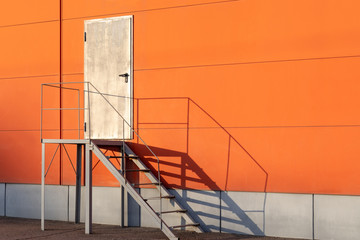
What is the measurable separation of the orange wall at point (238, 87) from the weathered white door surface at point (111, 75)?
0.18m

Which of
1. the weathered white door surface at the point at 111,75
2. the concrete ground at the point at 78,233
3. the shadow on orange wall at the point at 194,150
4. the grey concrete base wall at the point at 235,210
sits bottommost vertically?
the concrete ground at the point at 78,233

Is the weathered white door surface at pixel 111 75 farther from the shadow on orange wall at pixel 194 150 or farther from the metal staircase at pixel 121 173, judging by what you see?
the shadow on orange wall at pixel 194 150

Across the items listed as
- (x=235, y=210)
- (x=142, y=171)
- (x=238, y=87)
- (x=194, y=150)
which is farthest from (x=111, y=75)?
(x=235, y=210)

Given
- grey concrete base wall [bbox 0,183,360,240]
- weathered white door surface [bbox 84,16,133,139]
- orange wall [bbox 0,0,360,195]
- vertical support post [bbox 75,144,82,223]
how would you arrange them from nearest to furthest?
1. grey concrete base wall [bbox 0,183,360,240]
2. orange wall [bbox 0,0,360,195]
3. weathered white door surface [bbox 84,16,133,139]
4. vertical support post [bbox 75,144,82,223]

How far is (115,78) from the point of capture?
11.8 meters

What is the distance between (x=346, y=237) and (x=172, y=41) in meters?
4.61

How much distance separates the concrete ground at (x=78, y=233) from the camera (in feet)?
34.1

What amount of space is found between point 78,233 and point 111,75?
3.04m

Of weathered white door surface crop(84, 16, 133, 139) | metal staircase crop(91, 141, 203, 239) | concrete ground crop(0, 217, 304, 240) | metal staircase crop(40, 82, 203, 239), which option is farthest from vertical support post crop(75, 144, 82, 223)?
metal staircase crop(91, 141, 203, 239)

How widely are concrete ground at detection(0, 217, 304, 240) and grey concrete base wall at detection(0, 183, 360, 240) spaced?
0.82ft

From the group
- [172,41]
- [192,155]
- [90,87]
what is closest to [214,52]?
[172,41]

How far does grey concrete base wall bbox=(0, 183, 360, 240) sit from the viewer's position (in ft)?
32.2

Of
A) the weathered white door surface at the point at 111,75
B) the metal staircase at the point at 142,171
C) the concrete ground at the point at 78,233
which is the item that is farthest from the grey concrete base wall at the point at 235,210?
the weathered white door surface at the point at 111,75

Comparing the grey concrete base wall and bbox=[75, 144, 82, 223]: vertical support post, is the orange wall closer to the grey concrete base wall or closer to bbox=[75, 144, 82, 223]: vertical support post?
the grey concrete base wall
